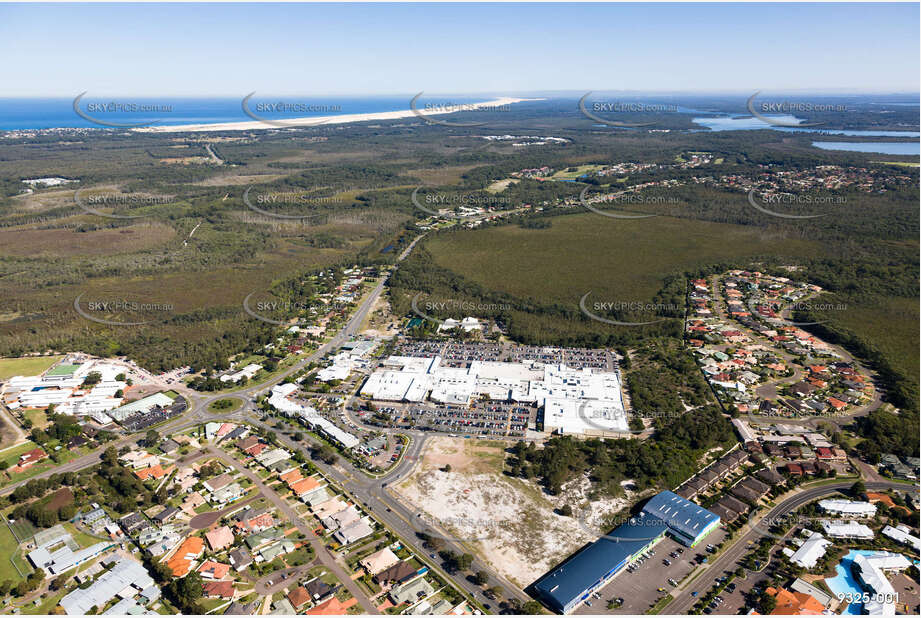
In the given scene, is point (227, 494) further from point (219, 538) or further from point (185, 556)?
point (185, 556)

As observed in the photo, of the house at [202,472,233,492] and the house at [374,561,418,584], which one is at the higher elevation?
the house at [202,472,233,492]

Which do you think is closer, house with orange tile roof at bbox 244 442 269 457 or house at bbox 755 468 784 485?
house at bbox 755 468 784 485

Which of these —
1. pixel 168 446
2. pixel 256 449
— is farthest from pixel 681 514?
pixel 168 446

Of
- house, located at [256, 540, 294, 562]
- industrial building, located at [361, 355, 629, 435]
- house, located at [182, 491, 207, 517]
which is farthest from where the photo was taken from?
industrial building, located at [361, 355, 629, 435]

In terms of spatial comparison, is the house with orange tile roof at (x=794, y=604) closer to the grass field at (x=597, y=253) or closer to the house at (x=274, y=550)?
the house at (x=274, y=550)

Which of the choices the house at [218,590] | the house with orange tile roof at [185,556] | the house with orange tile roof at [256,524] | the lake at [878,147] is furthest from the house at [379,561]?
the lake at [878,147]

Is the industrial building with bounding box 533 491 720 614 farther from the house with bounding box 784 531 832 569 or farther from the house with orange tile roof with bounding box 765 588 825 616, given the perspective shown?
the house with orange tile roof with bounding box 765 588 825 616

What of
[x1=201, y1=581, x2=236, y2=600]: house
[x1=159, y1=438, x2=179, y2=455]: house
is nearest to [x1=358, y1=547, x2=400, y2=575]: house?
[x1=201, y1=581, x2=236, y2=600]: house
